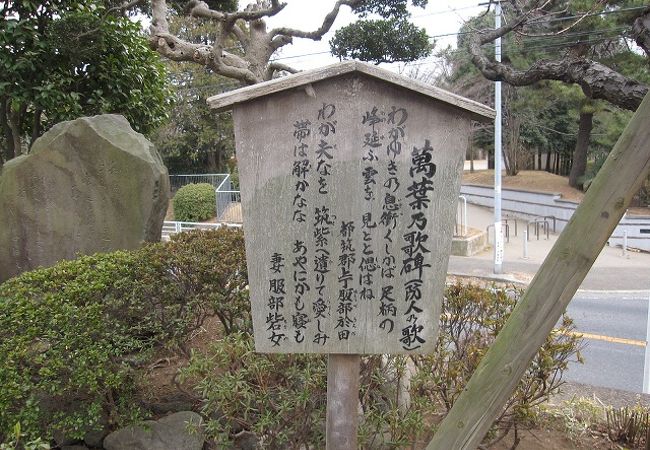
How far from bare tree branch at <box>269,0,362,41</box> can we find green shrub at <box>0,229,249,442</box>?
3316 mm

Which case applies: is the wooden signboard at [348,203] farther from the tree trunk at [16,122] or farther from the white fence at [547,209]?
the white fence at [547,209]

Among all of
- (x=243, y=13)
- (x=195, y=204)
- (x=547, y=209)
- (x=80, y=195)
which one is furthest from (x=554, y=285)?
(x=547, y=209)

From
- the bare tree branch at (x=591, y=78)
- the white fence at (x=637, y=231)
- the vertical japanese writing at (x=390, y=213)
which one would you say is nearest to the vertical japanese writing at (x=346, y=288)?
the vertical japanese writing at (x=390, y=213)

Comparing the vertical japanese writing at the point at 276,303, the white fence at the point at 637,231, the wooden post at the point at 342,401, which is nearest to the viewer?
the vertical japanese writing at the point at 276,303

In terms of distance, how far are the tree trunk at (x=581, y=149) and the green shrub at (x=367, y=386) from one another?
1975cm

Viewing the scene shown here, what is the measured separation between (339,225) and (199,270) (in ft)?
5.55

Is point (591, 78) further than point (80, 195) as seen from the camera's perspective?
No

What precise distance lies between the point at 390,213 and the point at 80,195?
3.83 metres

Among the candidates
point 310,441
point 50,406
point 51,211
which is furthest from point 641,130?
point 51,211

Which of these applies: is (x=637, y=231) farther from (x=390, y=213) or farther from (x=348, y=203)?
(x=348, y=203)

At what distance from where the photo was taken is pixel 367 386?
2.94m

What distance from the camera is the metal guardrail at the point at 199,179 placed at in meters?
20.2

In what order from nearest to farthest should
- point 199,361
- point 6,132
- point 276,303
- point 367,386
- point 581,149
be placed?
point 276,303
point 199,361
point 367,386
point 6,132
point 581,149

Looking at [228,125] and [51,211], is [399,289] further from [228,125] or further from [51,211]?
[228,125]
